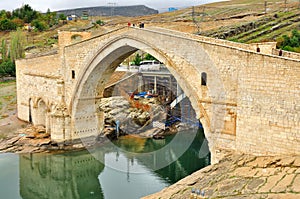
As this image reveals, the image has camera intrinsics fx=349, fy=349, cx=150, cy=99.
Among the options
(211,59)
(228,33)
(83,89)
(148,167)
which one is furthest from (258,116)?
(228,33)

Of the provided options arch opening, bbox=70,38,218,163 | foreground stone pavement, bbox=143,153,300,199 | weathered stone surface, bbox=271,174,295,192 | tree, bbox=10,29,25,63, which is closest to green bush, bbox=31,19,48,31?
tree, bbox=10,29,25,63

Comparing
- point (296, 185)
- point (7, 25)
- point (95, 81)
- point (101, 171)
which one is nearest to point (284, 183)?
point (296, 185)

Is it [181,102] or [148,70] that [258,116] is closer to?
[181,102]

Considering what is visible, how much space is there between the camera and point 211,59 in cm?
956

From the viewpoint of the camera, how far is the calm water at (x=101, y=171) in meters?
12.9

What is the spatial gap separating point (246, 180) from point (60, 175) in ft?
31.2

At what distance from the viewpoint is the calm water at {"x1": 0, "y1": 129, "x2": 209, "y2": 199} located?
1287 cm

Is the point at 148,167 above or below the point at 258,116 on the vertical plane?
below

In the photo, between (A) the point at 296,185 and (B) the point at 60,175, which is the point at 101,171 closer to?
(B) the point at 60,175

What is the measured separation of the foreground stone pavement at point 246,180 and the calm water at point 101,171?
3.69 m

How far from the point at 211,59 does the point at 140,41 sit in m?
3.58

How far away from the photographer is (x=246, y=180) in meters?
7.48

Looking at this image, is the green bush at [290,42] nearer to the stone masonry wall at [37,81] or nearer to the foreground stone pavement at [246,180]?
the stone masonry wall at [37,81]

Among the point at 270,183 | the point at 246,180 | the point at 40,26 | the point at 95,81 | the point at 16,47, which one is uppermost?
the point at 40,26
